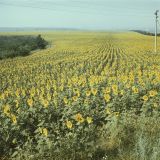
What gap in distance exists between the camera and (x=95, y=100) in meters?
8.36

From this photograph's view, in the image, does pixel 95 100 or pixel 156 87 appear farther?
pixel 156 87

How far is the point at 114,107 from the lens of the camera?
7.90 metres

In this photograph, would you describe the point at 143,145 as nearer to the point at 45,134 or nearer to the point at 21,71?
the point at 45,134

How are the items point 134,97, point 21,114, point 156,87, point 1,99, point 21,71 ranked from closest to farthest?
point 21,114, point 134,97, point 156,87, point 1,99, point 21,71

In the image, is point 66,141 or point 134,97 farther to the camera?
point 134,97

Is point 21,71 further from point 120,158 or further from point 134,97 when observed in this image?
point 120,158

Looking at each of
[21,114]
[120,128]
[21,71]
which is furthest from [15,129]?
[21,71]

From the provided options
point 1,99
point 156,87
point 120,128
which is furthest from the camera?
point 1,99

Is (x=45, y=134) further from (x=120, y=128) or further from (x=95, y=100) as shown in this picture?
(x=95, y=100)

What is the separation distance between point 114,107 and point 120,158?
2565 millimetres

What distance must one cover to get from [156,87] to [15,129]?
4123 mm

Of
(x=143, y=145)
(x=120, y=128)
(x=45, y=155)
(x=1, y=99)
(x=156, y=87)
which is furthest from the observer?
(x=1, y=99)

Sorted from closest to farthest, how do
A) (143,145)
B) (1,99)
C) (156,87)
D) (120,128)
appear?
(143,145) → (120,128) → (156,87) → (1,99)

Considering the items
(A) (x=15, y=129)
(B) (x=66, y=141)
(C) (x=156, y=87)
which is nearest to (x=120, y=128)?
(B) (x=66, y=141)
